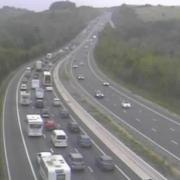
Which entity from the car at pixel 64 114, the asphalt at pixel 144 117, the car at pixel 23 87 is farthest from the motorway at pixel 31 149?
the car at pixel 23 87

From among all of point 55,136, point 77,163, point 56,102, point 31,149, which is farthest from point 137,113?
point 77,163

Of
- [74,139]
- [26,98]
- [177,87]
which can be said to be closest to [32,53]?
[177,87]

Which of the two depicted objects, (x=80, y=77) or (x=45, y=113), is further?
(x=80, y=77)

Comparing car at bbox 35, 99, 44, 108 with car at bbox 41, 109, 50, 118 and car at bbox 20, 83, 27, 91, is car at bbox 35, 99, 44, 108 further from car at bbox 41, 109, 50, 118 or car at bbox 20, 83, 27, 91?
car at bbox 20, 83, 27, 91

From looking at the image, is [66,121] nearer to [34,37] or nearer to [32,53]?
[32,53]

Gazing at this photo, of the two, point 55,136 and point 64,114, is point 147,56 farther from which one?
point 55,136

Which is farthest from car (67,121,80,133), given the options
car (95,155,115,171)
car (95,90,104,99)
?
car (95,90,104,99)
